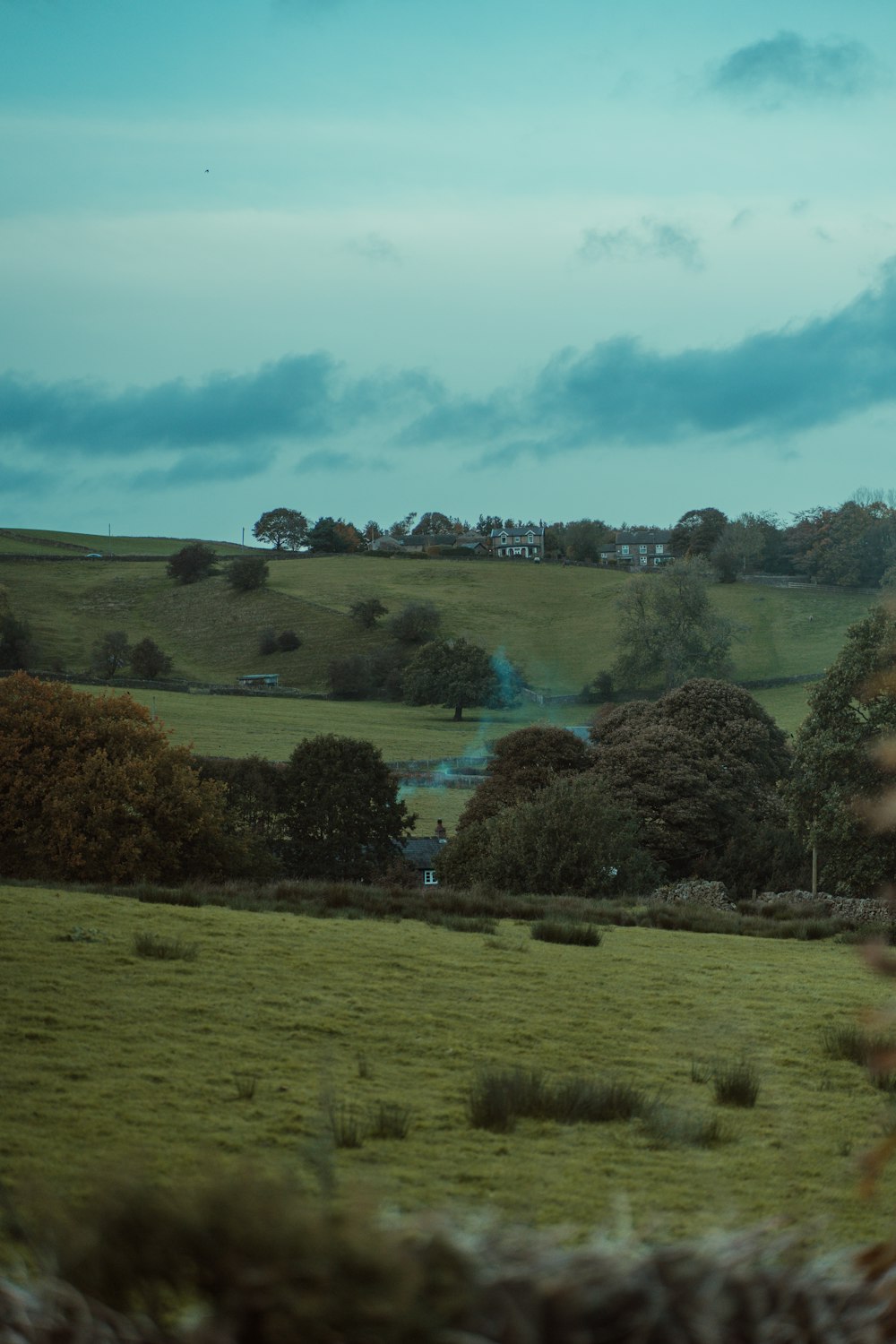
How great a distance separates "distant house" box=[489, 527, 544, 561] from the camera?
144500mm

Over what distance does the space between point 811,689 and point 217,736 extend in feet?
120

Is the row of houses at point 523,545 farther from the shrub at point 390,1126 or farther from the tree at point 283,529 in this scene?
the shrub at point 390,1126

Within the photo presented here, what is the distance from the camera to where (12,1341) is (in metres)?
1.09

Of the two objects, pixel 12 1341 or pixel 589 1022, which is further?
pixel 589 1022

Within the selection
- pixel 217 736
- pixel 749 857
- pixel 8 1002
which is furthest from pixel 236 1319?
pixel 217 736

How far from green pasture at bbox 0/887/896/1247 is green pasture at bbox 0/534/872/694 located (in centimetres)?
6854

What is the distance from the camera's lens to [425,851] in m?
44.4

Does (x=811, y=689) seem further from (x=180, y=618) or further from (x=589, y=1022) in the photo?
(x=180, y=618)

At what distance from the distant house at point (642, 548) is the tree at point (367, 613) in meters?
33.5

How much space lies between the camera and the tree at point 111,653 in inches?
3103

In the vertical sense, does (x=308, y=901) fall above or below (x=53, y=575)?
below

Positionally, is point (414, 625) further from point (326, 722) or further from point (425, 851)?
point (425, 851)

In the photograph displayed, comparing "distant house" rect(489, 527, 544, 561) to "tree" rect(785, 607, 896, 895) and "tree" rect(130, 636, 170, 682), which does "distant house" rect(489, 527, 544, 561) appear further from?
"tree" rect(785, 607, 896, 895)

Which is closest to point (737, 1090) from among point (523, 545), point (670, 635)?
point (670, 635)
